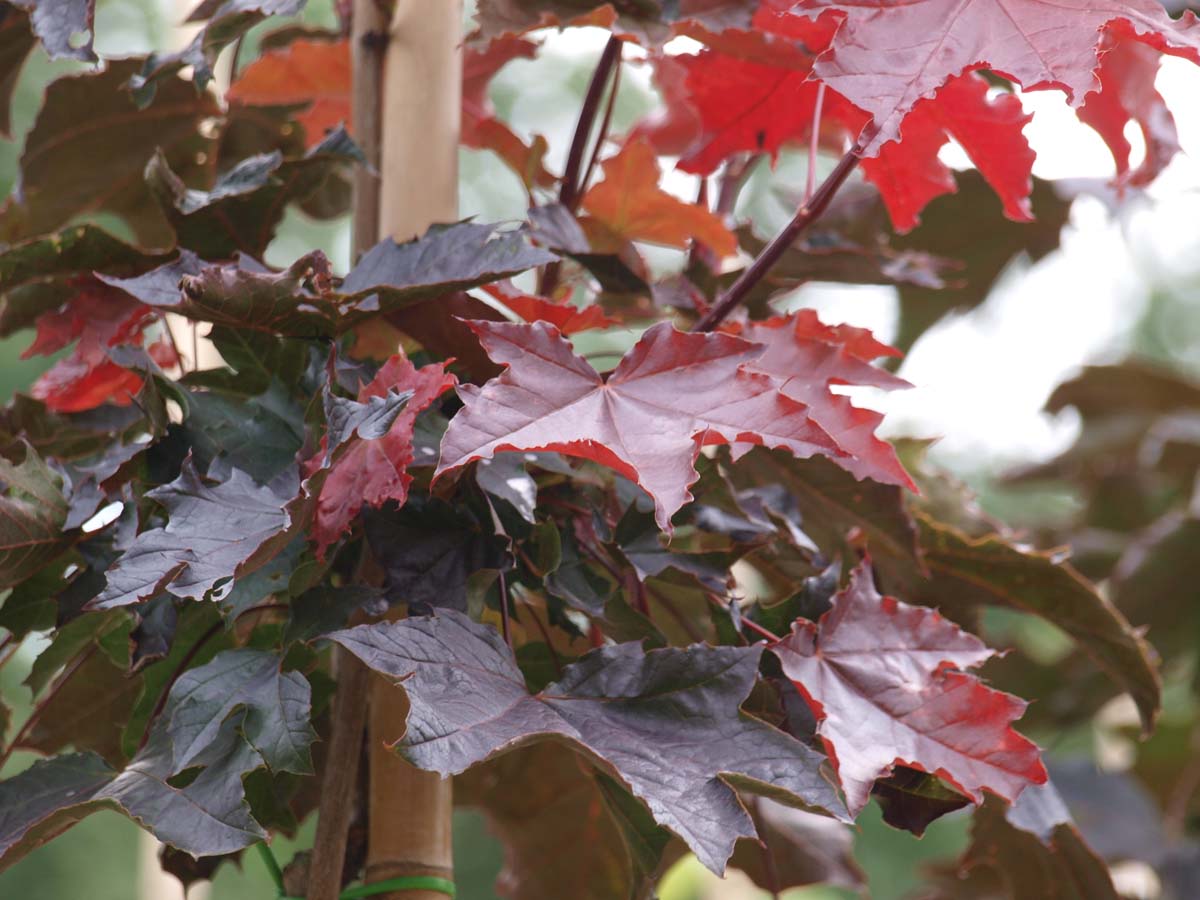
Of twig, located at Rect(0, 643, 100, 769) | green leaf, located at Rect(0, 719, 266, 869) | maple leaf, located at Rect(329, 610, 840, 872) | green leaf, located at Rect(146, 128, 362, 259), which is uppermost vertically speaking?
green leaf, located at Rect(146, 128, 362, 259)

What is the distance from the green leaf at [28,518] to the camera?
403 mm

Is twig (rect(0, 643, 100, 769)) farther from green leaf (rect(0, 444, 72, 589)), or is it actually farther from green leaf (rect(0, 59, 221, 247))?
green leaf (rect(0, 59, 221, 247))

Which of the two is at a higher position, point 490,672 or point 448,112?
point 448,112

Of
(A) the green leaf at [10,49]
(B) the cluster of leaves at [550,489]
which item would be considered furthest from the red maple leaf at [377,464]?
(A) the green leaf at [10,49]

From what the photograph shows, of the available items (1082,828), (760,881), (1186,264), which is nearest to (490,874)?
(1082,828)

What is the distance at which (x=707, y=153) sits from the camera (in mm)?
559

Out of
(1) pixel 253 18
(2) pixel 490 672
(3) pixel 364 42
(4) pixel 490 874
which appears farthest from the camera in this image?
(4) pixel 490 874

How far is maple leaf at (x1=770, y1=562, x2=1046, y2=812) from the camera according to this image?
15.0 inches

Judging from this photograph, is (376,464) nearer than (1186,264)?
Yes

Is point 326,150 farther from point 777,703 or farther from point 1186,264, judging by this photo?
point 1186,264

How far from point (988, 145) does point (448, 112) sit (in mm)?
240

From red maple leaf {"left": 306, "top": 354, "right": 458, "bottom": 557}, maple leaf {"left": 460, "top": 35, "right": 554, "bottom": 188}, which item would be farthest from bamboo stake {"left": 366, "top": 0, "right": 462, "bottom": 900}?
red maple leaf {"left": 306, "top": 354, "right": 458, "bottom": 557}

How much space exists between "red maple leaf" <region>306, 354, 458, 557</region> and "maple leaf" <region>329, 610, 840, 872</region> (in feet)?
0.15

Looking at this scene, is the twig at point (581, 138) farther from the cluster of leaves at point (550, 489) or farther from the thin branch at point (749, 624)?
the thin branch at point (749, 624)
